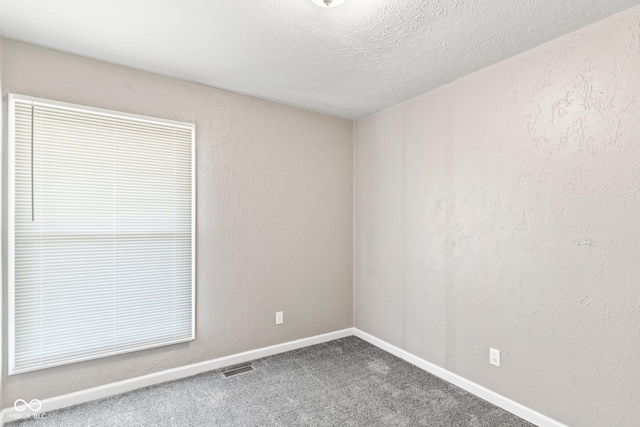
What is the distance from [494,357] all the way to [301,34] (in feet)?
8.28

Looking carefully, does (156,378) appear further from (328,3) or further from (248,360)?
(328,3)

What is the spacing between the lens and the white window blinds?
2113mm

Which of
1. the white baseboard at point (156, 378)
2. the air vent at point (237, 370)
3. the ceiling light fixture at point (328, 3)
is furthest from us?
the air vent at point (237, 370)

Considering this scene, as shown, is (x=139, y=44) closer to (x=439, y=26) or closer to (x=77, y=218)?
(x=77, y=218)

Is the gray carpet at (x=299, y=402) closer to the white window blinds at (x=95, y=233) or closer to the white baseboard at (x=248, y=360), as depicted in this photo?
the white baseboard at (x=248, y=360)

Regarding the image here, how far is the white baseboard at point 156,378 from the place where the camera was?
216cm

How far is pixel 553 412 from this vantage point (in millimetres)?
1992

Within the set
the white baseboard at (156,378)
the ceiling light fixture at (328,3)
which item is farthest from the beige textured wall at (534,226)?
the ceiling light fixture at (328,3)

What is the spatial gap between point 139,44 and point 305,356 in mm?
2826

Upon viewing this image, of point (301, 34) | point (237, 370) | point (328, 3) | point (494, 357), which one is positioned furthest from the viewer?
point (237, 370)

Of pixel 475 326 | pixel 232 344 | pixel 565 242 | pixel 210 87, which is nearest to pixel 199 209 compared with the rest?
pixel 210 87

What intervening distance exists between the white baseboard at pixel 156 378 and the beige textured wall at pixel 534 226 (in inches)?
40.4

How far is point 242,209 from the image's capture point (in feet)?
9.65

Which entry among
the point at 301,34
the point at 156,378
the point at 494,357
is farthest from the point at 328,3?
the point at 156,378
